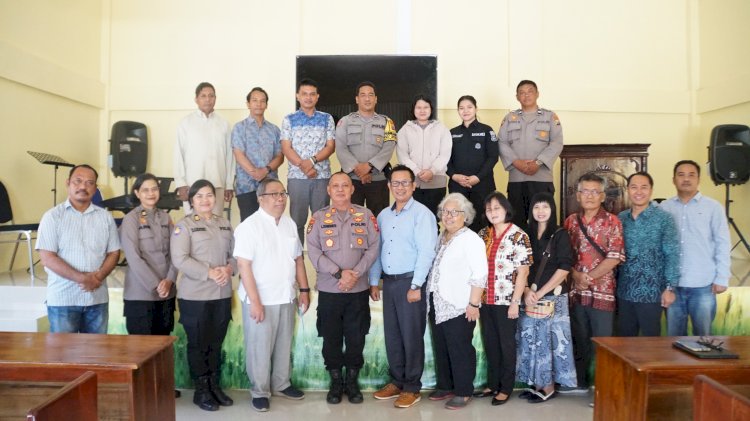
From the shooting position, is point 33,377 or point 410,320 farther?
point 410,320

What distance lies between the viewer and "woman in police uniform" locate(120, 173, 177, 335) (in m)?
3.40

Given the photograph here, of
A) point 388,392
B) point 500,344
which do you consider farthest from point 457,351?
point 388,392

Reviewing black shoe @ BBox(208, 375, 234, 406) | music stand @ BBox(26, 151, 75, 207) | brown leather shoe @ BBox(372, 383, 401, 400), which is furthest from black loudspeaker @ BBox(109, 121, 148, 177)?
brown leather shoe @ BBox(372, 383, 401, 400)

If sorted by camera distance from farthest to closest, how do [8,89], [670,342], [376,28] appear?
[376,28] → [8,89] → [670,342]

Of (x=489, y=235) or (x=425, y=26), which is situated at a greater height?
(x=425, y=26)

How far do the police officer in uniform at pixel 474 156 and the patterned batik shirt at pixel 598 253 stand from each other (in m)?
1.00

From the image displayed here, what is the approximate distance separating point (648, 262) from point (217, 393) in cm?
294

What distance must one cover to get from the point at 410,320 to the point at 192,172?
245 centimetres

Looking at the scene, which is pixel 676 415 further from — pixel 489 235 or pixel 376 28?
pixel 376 28

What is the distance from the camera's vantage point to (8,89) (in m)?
5.28

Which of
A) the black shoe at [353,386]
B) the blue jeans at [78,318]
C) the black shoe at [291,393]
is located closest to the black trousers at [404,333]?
the black shoe at [353,386]

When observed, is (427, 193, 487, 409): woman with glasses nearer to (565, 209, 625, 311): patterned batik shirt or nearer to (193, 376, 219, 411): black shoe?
(565, 209, 625, 311): patterned batik shirt

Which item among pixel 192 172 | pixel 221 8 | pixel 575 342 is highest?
pixel 221 8

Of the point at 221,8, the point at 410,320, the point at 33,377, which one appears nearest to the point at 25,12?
the point at 221,8
